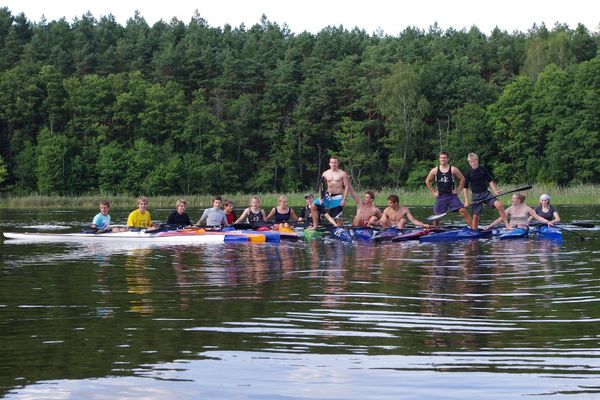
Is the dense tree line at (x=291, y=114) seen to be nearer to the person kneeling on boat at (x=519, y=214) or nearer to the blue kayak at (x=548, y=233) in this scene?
the person kneeling on boat at (x=519, y=214)

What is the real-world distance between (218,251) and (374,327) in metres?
10.5

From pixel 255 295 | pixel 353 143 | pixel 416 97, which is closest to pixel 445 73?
pixel 416 97

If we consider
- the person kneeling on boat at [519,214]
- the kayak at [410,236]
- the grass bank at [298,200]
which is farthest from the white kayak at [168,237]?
the grass bank at [298,200]

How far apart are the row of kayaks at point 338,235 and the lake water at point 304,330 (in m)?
4.58

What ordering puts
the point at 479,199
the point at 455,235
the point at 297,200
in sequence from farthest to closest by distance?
the point at 297,200, the point at 479,199, the point at 455,235

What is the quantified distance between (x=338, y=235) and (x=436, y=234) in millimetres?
2080

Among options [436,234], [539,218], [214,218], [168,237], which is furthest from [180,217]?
[539,218]

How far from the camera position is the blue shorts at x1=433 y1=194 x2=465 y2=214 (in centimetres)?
2311

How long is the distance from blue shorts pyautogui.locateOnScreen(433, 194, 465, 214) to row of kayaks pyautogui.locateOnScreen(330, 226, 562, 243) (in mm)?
1004

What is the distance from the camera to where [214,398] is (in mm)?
7195

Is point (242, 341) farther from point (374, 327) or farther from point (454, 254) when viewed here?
point (454, 254)

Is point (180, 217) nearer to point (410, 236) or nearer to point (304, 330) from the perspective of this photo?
point (410, 236)

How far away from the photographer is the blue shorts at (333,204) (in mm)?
23594

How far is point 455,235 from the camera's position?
21.5 meters
